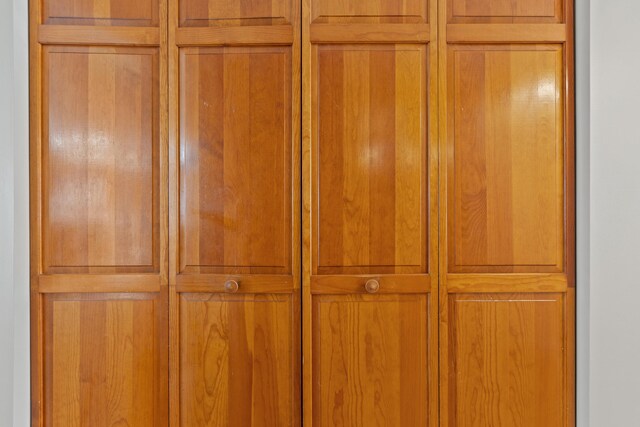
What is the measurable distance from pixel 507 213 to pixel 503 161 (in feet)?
0.54

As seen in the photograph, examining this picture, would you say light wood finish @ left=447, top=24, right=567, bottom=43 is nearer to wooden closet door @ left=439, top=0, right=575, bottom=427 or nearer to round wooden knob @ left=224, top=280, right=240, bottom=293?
wooden closet door @ left=439, top=0, right=575, bottom=427

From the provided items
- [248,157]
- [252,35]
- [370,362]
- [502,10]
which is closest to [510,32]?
[502,10]

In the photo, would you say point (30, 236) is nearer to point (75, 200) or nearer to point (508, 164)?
point (75, 200)

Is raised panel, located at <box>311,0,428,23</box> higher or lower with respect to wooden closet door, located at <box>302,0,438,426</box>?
higher

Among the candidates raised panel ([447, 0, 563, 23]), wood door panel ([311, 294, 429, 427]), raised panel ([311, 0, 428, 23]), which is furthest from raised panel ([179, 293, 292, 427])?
raised panel ([447, 0, 563, 23])

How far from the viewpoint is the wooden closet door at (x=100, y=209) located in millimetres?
1517

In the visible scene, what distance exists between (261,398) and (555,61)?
142 cm

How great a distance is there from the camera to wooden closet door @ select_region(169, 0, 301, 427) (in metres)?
1.52

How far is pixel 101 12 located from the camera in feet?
5.01

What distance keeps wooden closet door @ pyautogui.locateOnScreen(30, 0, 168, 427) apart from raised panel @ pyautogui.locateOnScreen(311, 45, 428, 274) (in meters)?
0.54

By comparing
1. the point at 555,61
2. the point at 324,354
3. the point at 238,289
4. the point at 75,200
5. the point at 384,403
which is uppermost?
the point at 555,61
